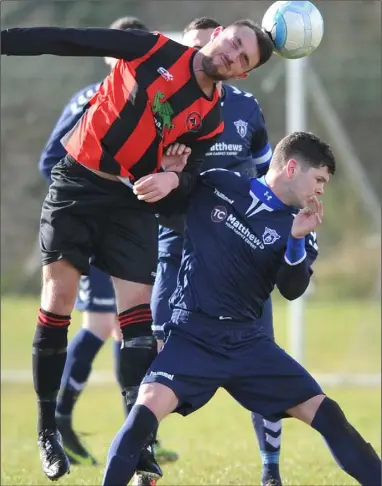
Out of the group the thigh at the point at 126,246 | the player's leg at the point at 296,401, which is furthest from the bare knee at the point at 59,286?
the player's leg at the point at 296,401

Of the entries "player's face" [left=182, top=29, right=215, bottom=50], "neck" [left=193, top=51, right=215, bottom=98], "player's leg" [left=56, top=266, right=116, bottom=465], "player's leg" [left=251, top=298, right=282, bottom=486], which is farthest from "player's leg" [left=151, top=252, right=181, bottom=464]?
"neck" [left=193, top=51, right=215, bottom=98]

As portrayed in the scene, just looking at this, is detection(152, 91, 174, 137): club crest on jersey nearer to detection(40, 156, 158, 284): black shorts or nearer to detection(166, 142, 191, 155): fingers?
detection(166, 142, 191, 155): fingers

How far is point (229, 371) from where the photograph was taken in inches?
206

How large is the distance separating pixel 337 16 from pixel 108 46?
7693 millimetres

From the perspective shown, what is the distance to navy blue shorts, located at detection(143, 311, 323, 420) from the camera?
5.19 m

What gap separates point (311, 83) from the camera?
1252cm

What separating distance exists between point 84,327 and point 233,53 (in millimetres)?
3333

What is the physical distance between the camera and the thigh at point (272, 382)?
17.1ft

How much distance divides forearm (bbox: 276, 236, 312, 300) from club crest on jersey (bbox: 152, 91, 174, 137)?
2.72ft

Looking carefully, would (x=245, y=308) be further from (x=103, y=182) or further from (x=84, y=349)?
(x=84, y=349)

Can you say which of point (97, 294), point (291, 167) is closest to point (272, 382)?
point (291, 167)

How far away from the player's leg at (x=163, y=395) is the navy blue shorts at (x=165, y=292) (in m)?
1.38

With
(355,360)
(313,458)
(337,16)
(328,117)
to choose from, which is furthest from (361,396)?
(313,458)

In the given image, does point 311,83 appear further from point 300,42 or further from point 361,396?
point 300,42
